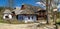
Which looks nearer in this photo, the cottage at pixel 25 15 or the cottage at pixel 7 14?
the cottage at pixel 25 15

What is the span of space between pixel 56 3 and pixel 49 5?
104 cm

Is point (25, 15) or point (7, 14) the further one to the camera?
point (7, 14)

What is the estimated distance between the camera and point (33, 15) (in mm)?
19453

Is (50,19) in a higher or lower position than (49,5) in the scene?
lower

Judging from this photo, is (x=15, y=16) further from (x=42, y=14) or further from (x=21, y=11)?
(x=42, y=14)

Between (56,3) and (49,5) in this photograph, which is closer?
(56,3)

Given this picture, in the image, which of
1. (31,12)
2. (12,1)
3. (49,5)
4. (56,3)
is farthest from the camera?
(31,12)

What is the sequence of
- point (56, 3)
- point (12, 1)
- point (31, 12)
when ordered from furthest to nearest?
point (31, 12) → point (12, 1) → point (56, 3)

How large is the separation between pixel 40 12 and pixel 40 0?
6.54m

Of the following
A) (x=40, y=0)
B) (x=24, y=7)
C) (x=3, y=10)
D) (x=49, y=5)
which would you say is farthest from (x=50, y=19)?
(x=3, y=10)

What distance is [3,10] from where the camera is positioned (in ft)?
64.0

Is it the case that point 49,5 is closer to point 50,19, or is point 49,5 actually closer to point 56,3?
point 56,3

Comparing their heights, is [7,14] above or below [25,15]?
above

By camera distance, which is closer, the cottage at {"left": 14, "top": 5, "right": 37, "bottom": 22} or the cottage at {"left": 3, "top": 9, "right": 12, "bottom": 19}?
the cottage at {"left": 14, "top": 5, "right": 37, "bottom": 22}
